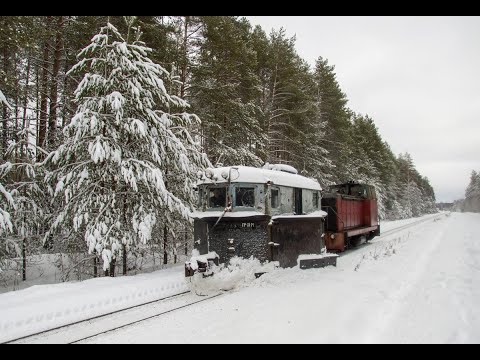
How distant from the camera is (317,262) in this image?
1024 cm

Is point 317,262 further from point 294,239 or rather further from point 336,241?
point 336,241

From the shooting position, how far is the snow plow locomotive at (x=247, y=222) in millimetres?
8695

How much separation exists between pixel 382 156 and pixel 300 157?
96.7 feet

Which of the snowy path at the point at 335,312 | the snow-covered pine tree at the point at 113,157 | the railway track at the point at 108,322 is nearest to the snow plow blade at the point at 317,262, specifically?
the snowy path at the point at 335,312

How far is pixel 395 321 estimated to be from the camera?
5.54m

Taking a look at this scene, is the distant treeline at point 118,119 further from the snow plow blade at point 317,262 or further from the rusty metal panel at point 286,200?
the snow plow blade at point 317,262

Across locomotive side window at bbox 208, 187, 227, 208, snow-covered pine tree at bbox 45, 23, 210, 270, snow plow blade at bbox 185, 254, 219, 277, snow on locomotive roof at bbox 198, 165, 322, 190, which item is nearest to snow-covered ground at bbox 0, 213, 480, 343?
snow plow blade at bbox 185, 254, 219, 277

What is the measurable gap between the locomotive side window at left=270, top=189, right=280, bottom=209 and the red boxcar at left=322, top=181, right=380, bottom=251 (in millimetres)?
5907

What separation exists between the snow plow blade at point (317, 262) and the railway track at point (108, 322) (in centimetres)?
319

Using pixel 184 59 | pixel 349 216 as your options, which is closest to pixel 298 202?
pixel 349 216

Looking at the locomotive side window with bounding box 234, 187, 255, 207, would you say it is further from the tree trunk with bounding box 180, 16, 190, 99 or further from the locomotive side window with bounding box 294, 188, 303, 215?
the tree trunk with bounding box 180, 16, 190, 99

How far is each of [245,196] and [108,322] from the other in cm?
452
